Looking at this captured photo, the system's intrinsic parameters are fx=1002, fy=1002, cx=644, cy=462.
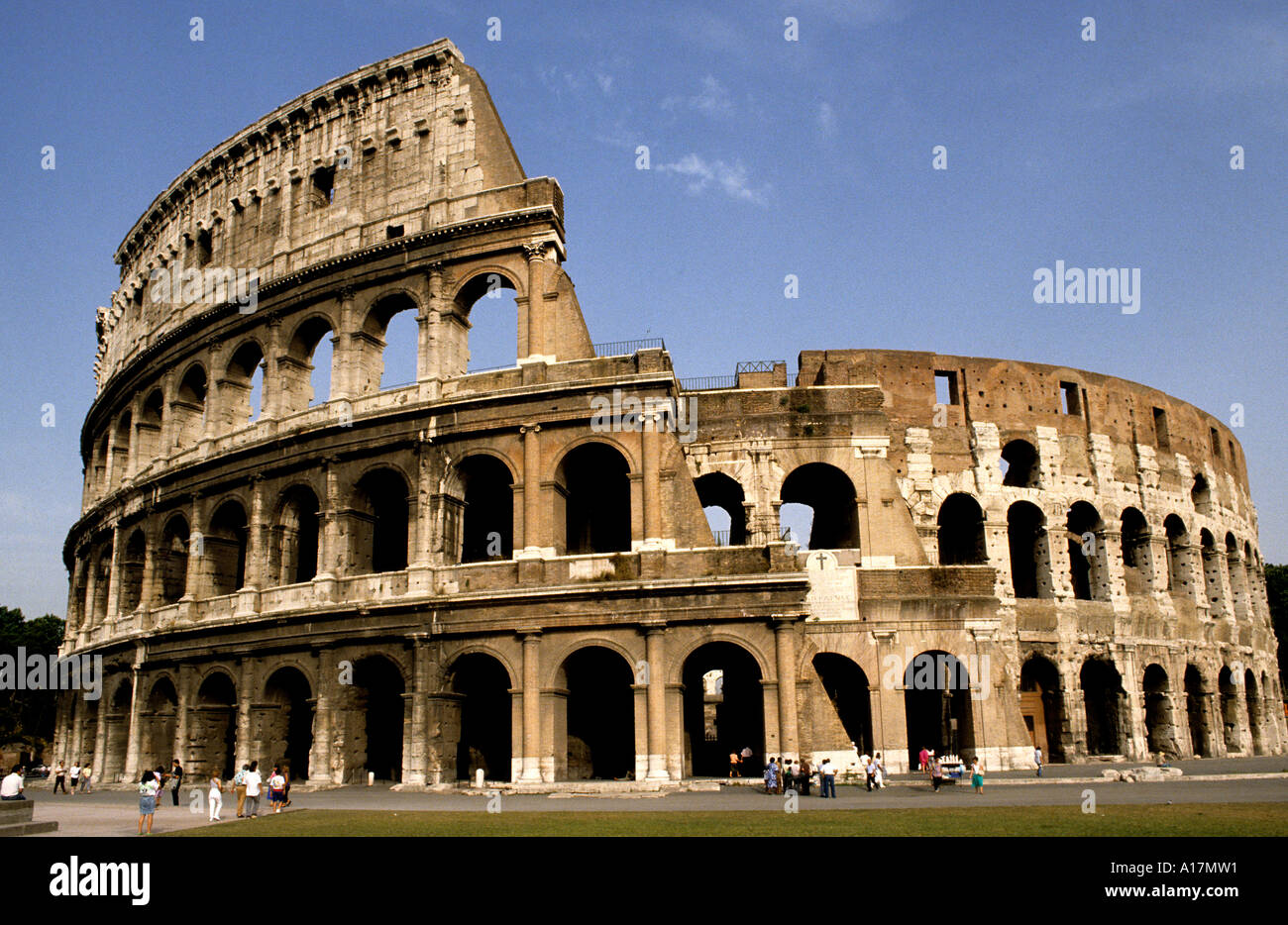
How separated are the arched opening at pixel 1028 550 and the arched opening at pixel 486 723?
15.7 metres

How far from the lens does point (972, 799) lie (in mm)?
17969

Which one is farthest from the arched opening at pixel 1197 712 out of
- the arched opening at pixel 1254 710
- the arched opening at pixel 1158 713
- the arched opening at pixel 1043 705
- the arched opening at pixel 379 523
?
the arched opening at pixel 379 523

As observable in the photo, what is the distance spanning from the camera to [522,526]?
909 inches

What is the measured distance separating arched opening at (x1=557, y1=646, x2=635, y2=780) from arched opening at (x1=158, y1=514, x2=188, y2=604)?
12.7m

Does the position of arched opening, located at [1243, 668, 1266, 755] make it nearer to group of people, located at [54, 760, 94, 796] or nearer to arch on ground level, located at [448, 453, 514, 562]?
arch on ground level, located at [448, 453, 514, 562]

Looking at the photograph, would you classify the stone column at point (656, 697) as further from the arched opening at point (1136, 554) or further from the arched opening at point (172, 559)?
the arched opening at point (1136, 554)

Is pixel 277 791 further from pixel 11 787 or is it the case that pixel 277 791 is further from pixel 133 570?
pixel 133 570

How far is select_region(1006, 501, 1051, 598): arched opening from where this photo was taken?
Result: 30.8 meters

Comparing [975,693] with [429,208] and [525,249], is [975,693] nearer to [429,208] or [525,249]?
[525,249]

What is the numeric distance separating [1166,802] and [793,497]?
47.0 feet

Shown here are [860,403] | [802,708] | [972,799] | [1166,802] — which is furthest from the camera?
[860,403]

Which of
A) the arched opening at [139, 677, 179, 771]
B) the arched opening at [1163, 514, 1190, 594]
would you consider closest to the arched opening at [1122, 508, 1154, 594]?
the arched opening at [1163, 514, 1190, 594]

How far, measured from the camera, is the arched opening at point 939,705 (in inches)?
1000
